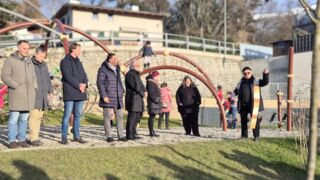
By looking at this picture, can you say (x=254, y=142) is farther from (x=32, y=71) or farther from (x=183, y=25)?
(x=183, y=25)

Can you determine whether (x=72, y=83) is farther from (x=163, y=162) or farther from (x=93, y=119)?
(x=93, y=119)

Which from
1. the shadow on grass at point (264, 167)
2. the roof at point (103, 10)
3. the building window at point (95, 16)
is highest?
the roof at point (103, 10)

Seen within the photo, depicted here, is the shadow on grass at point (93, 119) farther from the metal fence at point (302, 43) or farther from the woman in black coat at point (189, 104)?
the metal fence at point (302, 43)

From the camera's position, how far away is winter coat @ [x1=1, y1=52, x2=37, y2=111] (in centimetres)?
898

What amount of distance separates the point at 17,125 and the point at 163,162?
105 inches

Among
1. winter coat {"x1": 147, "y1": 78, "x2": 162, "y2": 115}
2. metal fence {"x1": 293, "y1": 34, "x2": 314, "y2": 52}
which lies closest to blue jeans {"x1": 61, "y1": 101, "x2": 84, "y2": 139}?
winter coat {"x1": 147, "y1": 78, "x2": 162, "y2": 115}

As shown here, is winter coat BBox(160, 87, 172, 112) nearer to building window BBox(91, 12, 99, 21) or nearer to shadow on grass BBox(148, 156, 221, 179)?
shadow on grass BBox(148, 156, 221, 179)

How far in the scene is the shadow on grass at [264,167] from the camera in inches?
353

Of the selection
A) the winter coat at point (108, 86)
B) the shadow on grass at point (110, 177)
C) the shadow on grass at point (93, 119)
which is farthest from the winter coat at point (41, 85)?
the shadow on grass at point (93, 119)

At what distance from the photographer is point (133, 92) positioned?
10.7 metres

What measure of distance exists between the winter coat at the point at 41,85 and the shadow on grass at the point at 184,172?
232 cm

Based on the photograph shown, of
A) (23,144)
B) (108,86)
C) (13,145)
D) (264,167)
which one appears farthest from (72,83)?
(264,167)

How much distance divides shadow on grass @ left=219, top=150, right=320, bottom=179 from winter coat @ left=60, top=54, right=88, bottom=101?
9.23ft

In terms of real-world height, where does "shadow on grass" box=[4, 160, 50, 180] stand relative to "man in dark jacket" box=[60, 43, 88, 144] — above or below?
below
